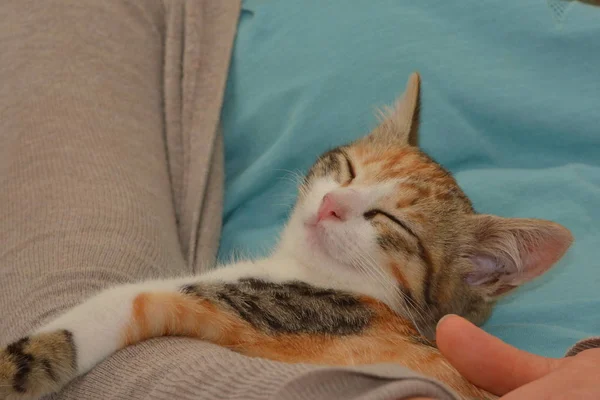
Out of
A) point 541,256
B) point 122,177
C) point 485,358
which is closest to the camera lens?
point 485,358

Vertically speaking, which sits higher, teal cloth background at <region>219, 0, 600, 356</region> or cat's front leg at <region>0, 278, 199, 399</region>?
teal cloth background at <region>219, 0, 600, 356</region>

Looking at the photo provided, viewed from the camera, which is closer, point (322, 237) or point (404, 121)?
point (322, 237)

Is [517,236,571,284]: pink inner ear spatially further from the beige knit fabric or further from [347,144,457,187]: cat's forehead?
the beige knit fabric

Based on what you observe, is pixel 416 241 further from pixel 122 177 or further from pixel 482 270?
pixel 122 177

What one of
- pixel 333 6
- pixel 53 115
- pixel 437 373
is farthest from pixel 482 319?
pixel 53 115

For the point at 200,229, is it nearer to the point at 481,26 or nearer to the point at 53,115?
the point at 53,115

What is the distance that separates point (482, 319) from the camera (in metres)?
1.45

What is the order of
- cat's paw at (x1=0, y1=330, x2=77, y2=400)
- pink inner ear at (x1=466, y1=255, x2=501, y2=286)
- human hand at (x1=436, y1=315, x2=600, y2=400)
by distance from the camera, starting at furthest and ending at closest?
pink inner ear at (x1=466, y1=255, x2=501, y2=286), cat's paw at (x1=0, y1=330, x2=77, y2=400), human hand at (x1=436, y1=315, x2=600, y2=400)

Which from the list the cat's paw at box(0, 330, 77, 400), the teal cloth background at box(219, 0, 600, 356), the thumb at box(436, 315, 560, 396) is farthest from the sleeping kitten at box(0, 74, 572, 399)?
the teal cloth background at box(219, 0, 600, 356)

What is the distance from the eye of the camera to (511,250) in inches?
50.3

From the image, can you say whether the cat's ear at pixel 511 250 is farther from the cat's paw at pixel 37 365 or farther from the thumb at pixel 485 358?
the cat's paw at pixel 37 365

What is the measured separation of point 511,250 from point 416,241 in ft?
0.67

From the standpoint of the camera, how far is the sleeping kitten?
1.06 meters

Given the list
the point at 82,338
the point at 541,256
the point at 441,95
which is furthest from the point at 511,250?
the point at 82,338
